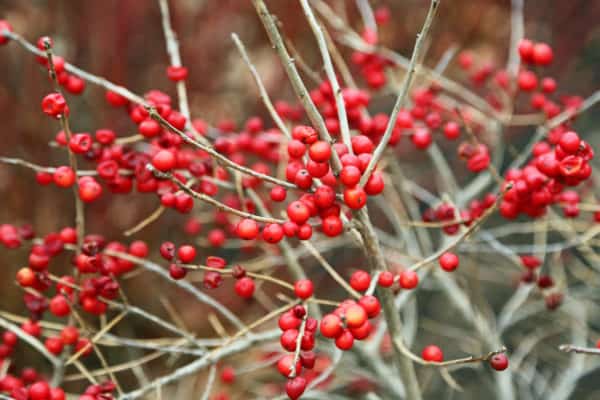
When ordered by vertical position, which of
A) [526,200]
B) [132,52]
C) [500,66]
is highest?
[132,52]

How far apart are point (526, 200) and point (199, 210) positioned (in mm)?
1679

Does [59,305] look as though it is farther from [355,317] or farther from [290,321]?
[355,317]

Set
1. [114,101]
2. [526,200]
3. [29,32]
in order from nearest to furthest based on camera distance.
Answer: [526,200] < [114,101] < [29,32]

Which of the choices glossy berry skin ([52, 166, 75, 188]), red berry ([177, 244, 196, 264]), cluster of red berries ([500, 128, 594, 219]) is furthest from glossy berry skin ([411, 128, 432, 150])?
glossy berry skin ([52, 166, 75, 188])

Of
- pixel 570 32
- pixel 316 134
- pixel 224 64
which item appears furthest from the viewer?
pixel 570 32

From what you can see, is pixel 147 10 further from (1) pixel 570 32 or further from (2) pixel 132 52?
(1) pixel 570 32

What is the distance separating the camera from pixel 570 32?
9.62 ft

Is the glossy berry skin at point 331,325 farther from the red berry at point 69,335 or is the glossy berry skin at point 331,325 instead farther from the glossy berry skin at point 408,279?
the red berry at point 69,335

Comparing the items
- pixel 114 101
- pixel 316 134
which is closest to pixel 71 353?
pixel 114 101

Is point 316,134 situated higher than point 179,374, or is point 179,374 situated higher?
point 316,134

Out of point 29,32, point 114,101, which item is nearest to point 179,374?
point 114,101

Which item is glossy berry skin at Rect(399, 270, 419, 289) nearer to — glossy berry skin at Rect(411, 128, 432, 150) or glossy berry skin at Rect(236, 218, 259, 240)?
glossy berry skin at Rect(236, 218, 259, 240)

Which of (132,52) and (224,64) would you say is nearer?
(132,52)

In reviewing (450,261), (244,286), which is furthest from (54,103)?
(450,261)
